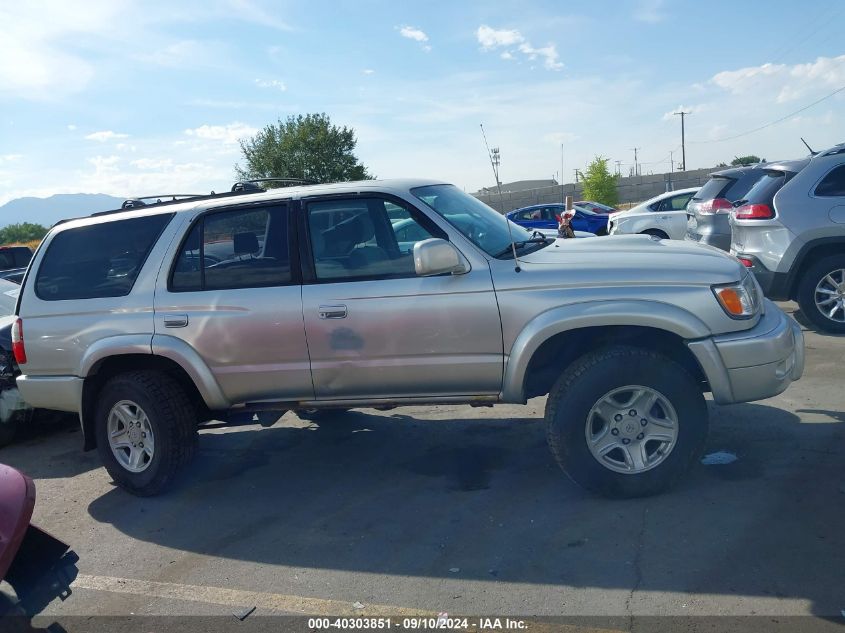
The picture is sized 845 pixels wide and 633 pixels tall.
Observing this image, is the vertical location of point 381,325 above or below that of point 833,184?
below

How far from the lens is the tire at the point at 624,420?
432 centimetres

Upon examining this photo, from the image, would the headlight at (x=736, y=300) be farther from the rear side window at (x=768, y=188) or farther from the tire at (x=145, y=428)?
the rear side window at (x=768, y=188)

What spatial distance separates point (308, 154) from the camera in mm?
39625

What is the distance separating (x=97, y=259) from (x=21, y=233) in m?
48.6

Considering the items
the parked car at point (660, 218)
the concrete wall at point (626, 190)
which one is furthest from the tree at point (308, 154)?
the parked car at point (660, 218)

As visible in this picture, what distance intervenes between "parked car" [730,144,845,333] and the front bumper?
4.19 m

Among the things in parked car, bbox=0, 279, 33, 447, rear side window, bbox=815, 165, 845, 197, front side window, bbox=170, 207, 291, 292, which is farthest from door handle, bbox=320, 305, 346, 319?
rear side window, bbox=815, 165, 845, 197

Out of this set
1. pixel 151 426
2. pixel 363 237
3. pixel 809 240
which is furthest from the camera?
pixel 809 240

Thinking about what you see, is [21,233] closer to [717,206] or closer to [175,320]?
[717,206]

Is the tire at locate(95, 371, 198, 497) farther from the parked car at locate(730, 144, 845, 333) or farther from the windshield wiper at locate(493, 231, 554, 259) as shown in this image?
the parked car at locate(730, 144, 845, 333)

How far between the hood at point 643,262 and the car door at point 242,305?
5.13 ft

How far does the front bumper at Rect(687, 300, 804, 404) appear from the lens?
424 centimetres

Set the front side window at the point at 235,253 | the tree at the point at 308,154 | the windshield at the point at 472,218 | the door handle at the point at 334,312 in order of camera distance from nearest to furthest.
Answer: the door handle at the point at 334,312 < the windshield at the point at 472,218 < the front side window at the point at 235,253 < the tree at the point at 308,154

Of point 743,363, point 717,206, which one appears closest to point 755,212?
point 717,206
